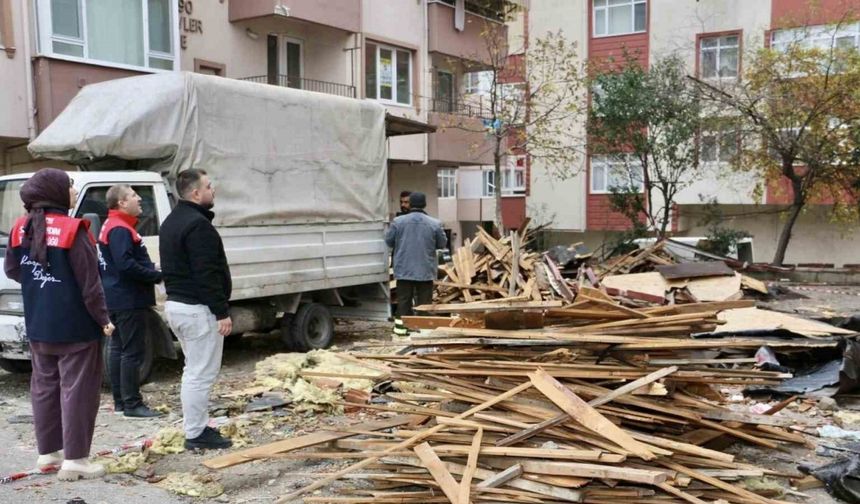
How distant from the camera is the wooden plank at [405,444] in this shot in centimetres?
438

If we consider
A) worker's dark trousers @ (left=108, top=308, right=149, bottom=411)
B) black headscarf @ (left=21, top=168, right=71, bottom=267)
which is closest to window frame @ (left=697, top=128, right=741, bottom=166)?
worker's dark trousers @ (left=108, top=308, right=149, bottom=411)

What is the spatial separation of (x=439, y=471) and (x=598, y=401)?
1091 mm

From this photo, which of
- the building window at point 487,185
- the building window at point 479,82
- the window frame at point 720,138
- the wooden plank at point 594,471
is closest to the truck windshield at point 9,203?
the wooden plank at point 594,471

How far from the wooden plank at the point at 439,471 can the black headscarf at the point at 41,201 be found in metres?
2.72

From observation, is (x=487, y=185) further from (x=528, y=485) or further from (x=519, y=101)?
(x=528, y=485)

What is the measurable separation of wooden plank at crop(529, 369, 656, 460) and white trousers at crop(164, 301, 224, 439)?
7.60 feet

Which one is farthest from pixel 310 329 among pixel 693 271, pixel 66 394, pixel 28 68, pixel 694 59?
pixel 694 59

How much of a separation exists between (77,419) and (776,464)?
15.1ft

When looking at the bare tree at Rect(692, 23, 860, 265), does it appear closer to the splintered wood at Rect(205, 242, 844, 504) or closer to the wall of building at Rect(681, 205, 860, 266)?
the wall of building at Rect(681, 205, 860, 266)

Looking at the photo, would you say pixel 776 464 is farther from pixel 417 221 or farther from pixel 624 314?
pixel 417 221

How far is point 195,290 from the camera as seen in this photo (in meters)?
5.34

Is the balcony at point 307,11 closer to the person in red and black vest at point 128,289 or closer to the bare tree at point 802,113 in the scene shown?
the bare tree at point 802,113

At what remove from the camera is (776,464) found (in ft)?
16.5


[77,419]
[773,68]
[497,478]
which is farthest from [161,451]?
[773,68]
